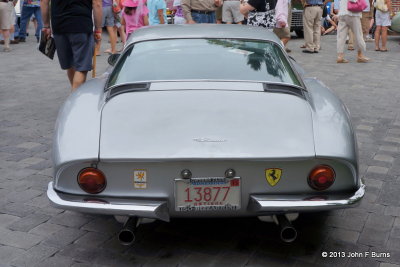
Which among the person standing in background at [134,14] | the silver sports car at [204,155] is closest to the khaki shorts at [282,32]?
the person standing in background at [134,14]

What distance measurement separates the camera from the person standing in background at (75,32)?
6176 mm

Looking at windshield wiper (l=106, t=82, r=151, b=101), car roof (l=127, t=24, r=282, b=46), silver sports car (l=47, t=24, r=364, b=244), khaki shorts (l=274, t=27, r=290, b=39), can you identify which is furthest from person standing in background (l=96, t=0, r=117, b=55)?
silver sports car (l=47, t=24, r=364, b=244)

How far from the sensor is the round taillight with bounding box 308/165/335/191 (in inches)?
116

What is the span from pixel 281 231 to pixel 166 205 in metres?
0.63

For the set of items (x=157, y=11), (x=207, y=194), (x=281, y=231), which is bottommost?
(x=281, y=231)

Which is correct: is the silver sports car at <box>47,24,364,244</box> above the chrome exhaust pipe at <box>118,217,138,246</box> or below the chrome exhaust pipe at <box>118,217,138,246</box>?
above

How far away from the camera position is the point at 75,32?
6.17m

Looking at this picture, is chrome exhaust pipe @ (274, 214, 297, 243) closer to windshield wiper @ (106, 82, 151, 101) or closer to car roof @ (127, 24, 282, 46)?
windshield wiper @ (106, 82, 151, 101)

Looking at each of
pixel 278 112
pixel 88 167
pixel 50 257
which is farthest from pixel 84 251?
pixel 278 112

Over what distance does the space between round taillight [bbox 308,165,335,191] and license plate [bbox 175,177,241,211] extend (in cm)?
39

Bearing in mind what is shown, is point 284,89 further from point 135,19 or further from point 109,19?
point 109,19

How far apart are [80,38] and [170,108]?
3.33 meters

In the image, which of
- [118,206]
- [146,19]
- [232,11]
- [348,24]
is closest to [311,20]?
[348,24]

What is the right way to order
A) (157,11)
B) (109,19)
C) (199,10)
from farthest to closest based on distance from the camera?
(109,19) → (157,11) → (199,10)
